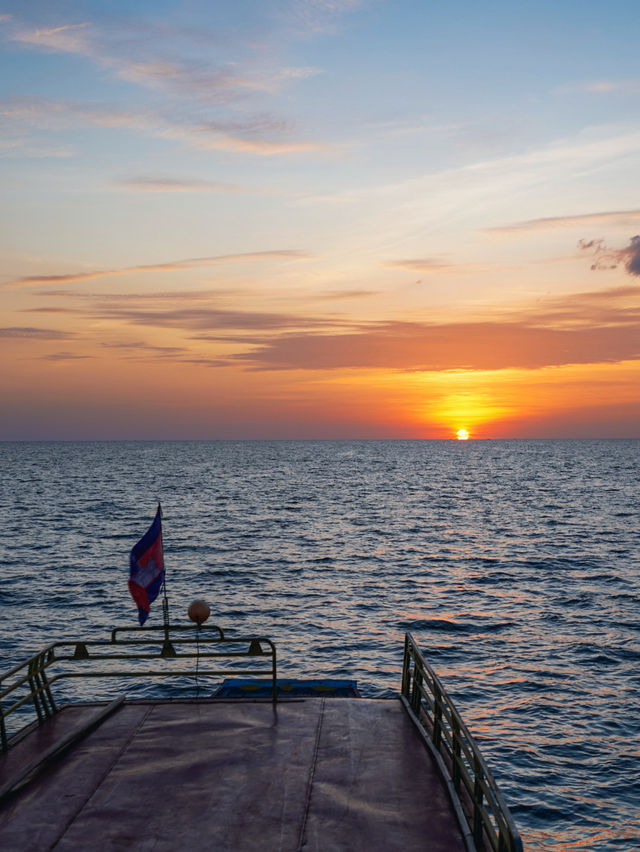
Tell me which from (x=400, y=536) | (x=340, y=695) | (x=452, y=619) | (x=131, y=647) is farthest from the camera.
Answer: (x=400, y=536)

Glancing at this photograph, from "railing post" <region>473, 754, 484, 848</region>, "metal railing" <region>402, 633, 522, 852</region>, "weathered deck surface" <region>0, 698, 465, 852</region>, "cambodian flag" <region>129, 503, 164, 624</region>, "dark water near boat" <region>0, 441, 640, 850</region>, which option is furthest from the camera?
"dark water near boat" <region>0, 441, 640, 850</region>

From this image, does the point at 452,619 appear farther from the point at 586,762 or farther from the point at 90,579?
the point at 90,579

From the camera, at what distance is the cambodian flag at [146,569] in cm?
1428

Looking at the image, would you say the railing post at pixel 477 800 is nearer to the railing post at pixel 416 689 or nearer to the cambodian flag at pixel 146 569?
the railing post at pixel 416 689

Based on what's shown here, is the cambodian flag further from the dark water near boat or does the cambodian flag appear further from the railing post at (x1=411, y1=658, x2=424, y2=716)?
the dark water near boat

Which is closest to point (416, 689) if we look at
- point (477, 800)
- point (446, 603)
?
point (477, 800)

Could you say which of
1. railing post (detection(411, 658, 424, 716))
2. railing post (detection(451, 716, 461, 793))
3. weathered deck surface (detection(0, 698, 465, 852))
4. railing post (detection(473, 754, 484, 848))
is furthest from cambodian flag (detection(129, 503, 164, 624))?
railing post (detection(473, 754, 484, 848))

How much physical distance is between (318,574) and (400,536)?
21842 mm

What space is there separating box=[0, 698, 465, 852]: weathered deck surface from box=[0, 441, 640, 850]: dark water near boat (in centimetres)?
789

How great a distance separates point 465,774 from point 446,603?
107 feet

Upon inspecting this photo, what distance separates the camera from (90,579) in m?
48.7

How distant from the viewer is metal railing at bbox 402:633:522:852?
7609mm

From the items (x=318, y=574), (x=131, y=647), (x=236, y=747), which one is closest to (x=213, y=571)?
(x=318, y=574)

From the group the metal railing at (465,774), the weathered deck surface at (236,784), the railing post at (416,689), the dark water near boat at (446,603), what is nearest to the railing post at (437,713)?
the metal railing at (465,774)
